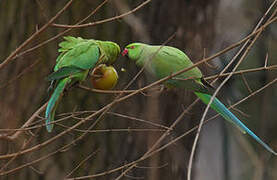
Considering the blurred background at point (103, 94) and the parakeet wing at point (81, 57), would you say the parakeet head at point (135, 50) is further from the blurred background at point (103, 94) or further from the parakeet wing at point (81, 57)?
the blurred background at point (103, 94)

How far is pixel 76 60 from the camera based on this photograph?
6.78 ft

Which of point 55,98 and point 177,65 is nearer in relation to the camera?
point 55,98

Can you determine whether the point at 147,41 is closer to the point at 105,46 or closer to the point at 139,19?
the point at 139,19

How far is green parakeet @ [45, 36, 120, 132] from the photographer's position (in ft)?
6.71

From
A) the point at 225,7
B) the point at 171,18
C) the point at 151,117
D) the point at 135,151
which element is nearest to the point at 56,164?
the point at 135,151

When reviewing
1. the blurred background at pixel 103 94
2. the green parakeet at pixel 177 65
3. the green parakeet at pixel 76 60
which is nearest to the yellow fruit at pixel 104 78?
the green parakeet at pixel 76 60

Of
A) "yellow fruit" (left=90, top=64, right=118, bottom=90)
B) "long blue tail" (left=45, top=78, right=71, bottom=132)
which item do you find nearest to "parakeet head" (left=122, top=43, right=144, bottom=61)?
"yellow fruit" (left=90, top=64, right=118, bottom=90)

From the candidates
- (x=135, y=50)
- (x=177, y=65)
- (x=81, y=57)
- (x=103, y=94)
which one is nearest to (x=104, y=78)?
(x=81, y=57)

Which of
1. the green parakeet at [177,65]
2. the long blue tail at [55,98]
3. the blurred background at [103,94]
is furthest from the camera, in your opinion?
the blurred background at [103,94]

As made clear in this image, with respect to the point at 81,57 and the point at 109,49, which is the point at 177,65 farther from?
the point at 81,57

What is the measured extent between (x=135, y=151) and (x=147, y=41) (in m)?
0.76

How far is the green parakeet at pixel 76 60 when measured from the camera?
204 centimetres

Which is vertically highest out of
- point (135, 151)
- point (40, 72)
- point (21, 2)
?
point (21, 2)

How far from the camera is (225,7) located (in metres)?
5.20
